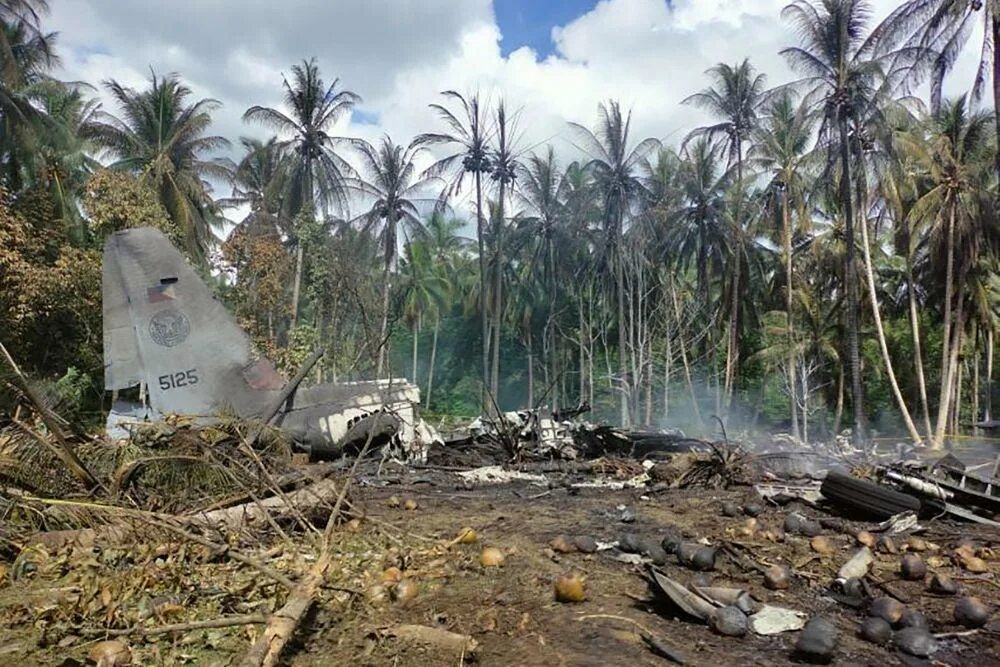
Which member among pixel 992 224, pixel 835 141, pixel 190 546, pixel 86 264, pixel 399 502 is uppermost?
pixel 835 141

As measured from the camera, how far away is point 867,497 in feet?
23.8

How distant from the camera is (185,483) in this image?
19.8 ft

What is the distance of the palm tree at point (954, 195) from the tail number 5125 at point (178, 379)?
22.8 metres

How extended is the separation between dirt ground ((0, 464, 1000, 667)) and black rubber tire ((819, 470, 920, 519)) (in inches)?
12.0

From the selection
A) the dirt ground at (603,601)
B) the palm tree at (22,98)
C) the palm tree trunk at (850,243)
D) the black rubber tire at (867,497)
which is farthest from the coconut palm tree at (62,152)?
the palm tree trunk at (850,243)

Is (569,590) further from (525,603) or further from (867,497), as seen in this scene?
(867,497)

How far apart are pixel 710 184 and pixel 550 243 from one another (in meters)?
8.74

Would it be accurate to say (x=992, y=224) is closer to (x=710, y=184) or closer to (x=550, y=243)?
(x=710, y=184)

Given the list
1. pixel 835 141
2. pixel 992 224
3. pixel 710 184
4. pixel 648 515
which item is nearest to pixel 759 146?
pixel 710 184

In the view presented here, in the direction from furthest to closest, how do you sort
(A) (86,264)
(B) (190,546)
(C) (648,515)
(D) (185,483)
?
1. (A) (86,264)
2. (C) (648,515)
3. (D) (185,483)
4. (B) (190,546)

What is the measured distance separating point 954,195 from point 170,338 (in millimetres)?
24872

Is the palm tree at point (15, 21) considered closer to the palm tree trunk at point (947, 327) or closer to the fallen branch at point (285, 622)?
the fallen branch at point (285, 622)

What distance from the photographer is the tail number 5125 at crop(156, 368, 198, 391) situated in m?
10.8

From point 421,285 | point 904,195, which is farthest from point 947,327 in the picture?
point 421,285
